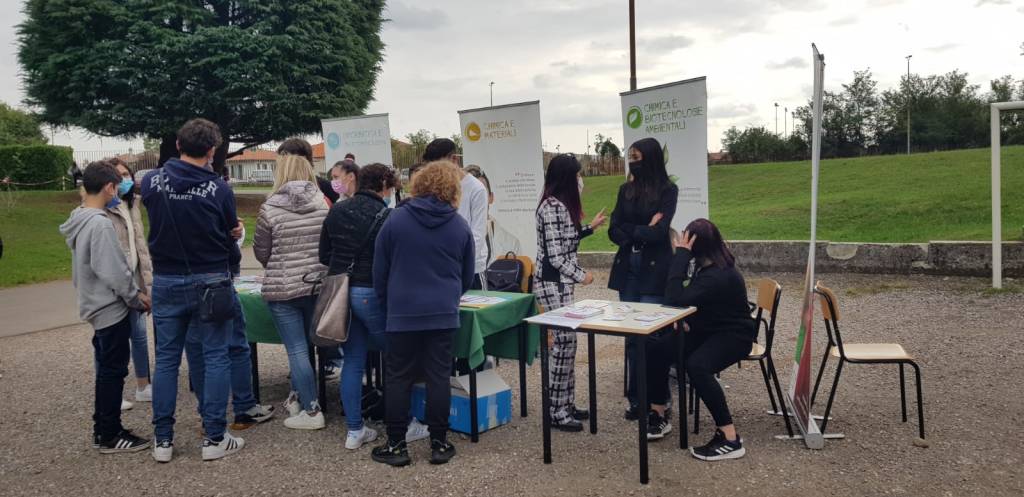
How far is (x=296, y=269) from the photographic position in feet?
14.7

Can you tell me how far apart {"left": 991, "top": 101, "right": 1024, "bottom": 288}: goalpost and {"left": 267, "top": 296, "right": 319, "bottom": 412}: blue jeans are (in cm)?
769

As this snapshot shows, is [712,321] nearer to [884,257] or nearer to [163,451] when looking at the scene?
[163,451]

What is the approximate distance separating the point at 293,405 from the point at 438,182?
2.11 meters

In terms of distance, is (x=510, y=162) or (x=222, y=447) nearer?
(x=222, y=447)

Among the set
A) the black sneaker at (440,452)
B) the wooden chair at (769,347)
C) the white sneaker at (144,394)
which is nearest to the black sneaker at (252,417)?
the white sneaker at (144,394)

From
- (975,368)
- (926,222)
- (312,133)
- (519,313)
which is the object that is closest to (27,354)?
(519,313)

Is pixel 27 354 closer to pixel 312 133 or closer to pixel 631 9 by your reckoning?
pixel 631 9

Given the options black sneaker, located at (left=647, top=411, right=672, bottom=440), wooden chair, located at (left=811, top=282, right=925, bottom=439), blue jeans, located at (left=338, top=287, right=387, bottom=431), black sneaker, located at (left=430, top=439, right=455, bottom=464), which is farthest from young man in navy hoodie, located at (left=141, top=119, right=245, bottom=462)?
wooden chair, located at (left=811, top=282, right=925, bottom=439)

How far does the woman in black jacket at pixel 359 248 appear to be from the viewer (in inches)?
165

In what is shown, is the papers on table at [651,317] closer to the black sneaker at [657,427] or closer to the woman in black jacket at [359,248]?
the black sneaker at [657,427]

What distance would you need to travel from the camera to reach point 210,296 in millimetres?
4027

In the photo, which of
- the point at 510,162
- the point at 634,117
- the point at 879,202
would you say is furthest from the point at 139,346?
the point at 879,202

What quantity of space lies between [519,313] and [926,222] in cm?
1092

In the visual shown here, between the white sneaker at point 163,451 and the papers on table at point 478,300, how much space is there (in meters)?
1.89
